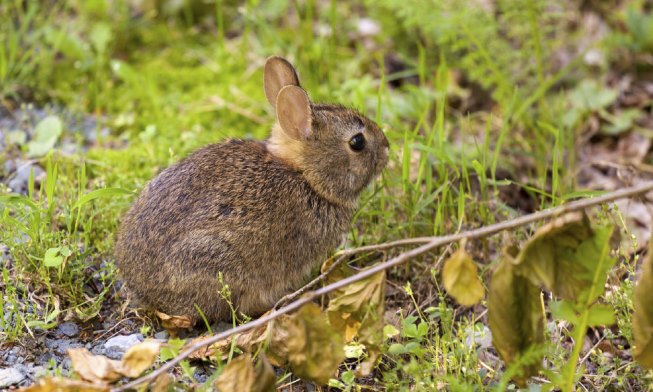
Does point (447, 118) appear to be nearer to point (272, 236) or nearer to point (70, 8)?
point (272, 236)

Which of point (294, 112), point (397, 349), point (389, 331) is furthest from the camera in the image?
point (294, 112)

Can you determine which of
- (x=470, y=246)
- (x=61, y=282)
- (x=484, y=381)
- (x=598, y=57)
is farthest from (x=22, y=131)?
(x=598, y=57)

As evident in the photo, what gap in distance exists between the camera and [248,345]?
3988mm

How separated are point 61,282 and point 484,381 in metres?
2.37

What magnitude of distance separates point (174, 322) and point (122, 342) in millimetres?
293

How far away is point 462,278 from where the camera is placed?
3398 mm

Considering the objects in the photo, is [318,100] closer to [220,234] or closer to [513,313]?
[220,234]

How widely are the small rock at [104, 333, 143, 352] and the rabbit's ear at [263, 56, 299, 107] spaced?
1.61 metres

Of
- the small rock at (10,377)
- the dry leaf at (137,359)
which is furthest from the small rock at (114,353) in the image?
the dry leaf at (137,359)

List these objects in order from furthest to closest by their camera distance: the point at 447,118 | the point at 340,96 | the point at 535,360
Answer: the point at 447,118 < the point at 340,96 < the point at 535,360

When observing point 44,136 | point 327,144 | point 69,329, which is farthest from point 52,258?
point 44,136

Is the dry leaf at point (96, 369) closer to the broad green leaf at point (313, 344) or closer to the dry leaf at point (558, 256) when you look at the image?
the broad green leaf at point (313, 344)

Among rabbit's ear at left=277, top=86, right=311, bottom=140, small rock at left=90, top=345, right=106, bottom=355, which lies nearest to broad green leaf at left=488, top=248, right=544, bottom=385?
rabbit's ear at left=277, top=86, right=311, bottom=140

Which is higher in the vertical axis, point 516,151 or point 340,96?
point 340,96
